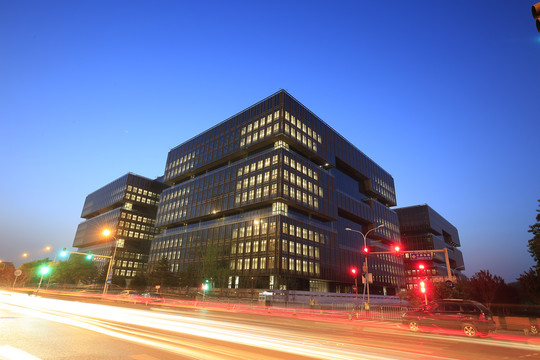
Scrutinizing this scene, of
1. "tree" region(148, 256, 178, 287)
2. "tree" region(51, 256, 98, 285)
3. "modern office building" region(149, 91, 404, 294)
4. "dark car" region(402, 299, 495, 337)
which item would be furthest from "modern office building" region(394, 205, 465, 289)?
"tree" region(51, 256, 98, 285)

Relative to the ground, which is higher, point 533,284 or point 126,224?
point 126,224

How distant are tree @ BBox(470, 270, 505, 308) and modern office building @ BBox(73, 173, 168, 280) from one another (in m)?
115

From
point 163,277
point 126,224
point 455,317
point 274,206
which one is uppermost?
point 126,224

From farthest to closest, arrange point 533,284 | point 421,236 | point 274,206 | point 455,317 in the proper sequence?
point 421,236 → point 274,206 → point 533,284 → point 455,317

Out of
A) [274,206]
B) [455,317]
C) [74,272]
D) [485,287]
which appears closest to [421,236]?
[274,206]

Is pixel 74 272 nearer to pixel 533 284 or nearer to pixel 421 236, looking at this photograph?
pixel 533 284

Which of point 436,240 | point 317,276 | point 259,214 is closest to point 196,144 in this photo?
point 259,214

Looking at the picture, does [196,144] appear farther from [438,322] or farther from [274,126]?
[438,322]

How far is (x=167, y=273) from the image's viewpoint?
70062mm

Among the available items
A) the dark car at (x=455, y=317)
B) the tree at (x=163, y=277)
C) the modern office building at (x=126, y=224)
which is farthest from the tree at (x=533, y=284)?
Answer: the modern office building at (x=126, y=224)

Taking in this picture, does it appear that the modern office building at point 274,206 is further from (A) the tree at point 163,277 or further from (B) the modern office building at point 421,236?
(B) the modern office building at point 421,236

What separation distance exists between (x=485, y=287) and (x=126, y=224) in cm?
12140

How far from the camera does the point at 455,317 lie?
1773 centimetres

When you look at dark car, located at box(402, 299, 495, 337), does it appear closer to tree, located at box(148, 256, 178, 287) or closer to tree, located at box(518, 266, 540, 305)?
tree, located at box(518, 266, 540, 305)
